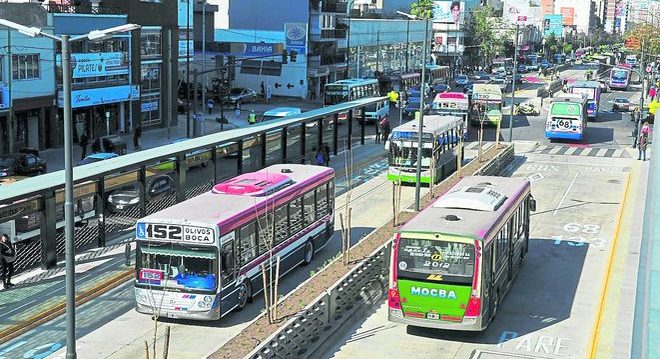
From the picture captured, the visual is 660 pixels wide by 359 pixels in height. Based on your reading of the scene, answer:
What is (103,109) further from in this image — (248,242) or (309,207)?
(248,242)

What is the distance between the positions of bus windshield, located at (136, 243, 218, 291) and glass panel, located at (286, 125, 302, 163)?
19296 millimetres

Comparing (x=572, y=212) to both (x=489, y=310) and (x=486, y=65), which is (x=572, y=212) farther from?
(x=486, y=65)

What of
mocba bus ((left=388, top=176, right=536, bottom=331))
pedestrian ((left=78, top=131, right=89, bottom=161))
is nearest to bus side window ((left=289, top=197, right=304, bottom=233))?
mocba bus ((left=388, top=176, right=536, bottom=331))

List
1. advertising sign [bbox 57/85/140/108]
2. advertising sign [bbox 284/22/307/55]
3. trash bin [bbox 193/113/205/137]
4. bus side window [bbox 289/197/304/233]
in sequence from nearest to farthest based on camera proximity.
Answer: bus side window [bbox 289/197/304/233] < advertising sign [bbox 57/85/140/108] < trash bin [bbox 193/113/205/137] < advertising sign [bbox 284/22/307/55]

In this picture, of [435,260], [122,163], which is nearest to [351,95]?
[122,163]

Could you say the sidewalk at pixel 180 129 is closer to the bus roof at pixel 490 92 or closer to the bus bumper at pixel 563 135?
the bus roof at pixel 490 92

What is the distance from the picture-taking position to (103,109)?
5738cm

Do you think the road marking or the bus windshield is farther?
the bus windshield

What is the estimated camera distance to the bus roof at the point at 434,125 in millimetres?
39562

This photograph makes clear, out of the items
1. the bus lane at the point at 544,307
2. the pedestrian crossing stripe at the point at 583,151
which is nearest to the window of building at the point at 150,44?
the pedestrian crossing stripe at the point at 583,151

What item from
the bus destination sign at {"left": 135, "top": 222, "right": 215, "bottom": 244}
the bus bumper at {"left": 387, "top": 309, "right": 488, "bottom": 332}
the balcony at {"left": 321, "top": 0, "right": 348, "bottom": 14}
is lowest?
the bus bumper at {"left": 387, "top": 309, "right": 488, "bottom": 332}

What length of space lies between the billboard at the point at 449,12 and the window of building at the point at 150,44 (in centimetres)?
8352

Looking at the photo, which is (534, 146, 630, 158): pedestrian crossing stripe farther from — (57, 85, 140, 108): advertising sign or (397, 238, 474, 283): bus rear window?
(397, 238, 474, 283): bus rear window

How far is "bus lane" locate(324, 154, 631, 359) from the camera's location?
20078mm
